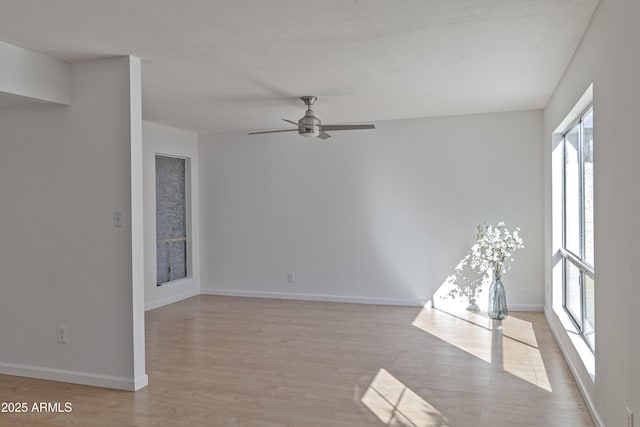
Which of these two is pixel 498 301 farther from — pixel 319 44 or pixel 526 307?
pixel 319 44

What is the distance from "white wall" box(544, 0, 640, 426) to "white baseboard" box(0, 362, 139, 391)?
3082mm

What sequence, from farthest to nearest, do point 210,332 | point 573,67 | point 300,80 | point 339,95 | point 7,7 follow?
point 210,332
point 339,95
point 300,80
point 573,67
point 7,7

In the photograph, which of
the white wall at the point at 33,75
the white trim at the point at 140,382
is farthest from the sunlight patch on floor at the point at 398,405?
the white wall at the point at 33,75

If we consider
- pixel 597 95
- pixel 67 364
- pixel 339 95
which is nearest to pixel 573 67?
pixel 597 95

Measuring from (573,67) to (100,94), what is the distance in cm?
356

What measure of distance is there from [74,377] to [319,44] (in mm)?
3098

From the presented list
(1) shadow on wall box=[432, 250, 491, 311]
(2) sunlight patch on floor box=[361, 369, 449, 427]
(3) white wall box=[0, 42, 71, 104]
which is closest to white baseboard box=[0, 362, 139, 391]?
(2) sunlight patch on floor box=[361, 369, 449, 427]

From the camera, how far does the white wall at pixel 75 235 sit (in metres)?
3.61

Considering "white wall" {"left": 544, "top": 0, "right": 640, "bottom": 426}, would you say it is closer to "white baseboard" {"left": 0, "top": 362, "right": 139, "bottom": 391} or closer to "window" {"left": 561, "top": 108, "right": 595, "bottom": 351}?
"window" {"left": 561, "top": 108, "right": 595, "bottom": 351}

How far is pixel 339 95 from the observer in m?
4.90

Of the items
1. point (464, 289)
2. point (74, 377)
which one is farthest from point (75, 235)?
point (464, 289)

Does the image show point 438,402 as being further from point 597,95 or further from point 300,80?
point 300,80

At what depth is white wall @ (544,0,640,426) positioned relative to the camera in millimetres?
2078

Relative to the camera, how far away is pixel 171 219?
7023 mm
